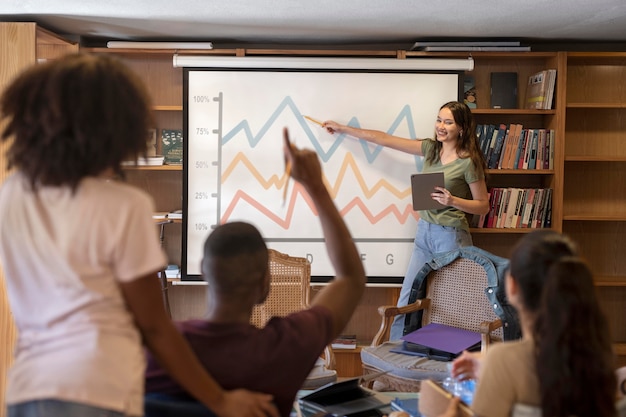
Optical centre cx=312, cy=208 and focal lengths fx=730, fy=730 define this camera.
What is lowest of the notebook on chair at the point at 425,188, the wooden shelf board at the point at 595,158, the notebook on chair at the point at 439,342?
the notebook on chair at the point at 439,342

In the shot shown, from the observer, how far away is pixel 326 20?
14.0 feet

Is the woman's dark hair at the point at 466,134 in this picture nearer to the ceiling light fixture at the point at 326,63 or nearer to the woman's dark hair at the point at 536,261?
the ceiling light fixture at the point at 326,63

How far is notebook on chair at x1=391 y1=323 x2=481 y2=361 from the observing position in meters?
3.40

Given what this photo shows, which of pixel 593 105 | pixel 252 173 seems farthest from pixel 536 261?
pixel 593 105

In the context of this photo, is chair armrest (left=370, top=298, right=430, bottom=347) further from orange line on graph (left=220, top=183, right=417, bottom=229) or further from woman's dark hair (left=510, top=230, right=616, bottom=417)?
woman's dark hair (left=510, top=230, right=616, bottom=417)

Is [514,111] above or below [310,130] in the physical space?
above

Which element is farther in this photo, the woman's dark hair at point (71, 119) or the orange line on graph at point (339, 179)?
the orange line on graph at point (339, 179)

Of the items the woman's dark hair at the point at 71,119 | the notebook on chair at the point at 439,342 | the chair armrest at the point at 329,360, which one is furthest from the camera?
the chair armrest at the point at 329,360

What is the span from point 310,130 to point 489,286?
1725 millimetres

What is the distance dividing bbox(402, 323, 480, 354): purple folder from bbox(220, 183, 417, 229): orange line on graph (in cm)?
114

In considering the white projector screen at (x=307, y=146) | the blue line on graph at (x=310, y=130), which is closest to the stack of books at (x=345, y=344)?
the white projector screen at (x=307, y=146)

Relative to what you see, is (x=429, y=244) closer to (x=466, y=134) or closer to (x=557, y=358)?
(x=466, y=134)

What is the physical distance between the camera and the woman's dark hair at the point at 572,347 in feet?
4.72

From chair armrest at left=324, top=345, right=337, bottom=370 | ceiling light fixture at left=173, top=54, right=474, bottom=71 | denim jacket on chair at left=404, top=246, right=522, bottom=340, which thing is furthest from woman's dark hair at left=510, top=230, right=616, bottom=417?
ceiling light fixture at left=173, top=54, right=474, bottom=71
